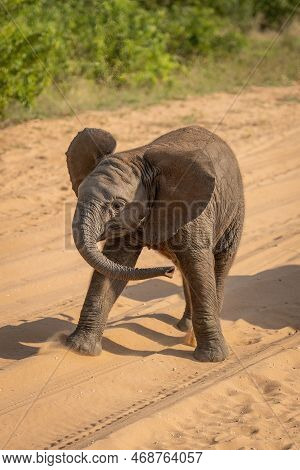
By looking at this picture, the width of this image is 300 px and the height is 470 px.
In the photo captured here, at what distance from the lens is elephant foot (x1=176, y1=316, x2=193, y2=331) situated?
27.7 ft

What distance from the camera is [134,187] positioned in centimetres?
697

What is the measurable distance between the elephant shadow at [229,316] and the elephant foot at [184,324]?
135 millimetres

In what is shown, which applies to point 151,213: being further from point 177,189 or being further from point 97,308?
point 97,308

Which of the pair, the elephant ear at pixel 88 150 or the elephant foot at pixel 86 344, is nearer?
the elephant ear at pixel 88 150

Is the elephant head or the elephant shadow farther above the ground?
the elephant head

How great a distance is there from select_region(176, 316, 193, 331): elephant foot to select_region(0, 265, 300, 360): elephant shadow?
5.3 inches

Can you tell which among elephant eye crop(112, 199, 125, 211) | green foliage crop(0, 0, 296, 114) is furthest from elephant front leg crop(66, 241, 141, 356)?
green foliage crop(0, 0, 296, 114)

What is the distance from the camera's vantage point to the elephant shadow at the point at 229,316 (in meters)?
7.85

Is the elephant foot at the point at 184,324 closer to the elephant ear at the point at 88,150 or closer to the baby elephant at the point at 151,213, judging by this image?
the baby elephant at the point at 151,213

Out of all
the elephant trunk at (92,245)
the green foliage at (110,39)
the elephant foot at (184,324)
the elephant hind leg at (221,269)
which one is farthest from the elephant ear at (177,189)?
the green foliage at (110,39)

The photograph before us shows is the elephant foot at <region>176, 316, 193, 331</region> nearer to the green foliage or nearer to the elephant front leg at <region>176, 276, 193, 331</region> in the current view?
the elephant front leg at <region>176, 276, 193, 331</region>

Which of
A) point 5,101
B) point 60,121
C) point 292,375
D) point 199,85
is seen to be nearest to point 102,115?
point 60,121

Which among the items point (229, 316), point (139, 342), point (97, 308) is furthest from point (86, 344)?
point (229, 316)

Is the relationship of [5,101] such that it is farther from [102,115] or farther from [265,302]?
[265,302]
